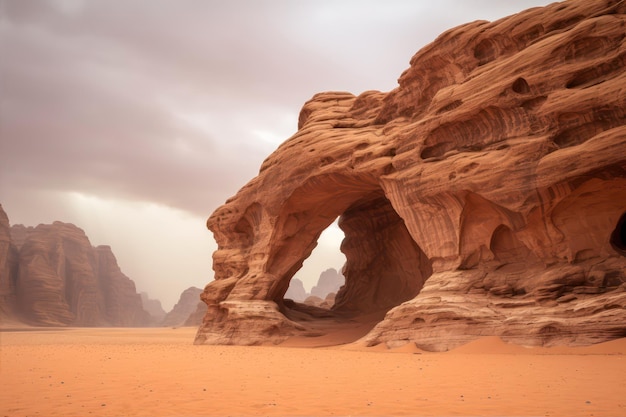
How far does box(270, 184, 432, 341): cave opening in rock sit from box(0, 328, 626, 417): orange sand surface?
11663 mm

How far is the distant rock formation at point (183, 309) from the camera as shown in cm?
12488

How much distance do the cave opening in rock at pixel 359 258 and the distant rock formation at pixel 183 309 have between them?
93774 mm

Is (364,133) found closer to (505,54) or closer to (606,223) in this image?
(505,54)

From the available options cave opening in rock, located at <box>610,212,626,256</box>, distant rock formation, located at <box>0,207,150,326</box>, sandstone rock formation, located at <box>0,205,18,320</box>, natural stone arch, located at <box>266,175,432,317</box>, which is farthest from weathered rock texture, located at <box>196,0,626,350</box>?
distant rock formation, located at <box>0,207,150,326</box>

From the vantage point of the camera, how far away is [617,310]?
12.3 m

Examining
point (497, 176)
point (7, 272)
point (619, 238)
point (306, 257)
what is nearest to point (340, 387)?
point (497, 176)

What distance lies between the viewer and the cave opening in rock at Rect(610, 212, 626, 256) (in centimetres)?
1433

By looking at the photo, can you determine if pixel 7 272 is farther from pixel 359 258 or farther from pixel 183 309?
pixel 359 258

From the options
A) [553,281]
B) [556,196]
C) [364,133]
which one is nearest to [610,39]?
[556,196]

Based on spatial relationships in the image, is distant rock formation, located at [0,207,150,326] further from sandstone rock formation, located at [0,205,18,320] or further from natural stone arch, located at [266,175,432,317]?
natural stone arch, located at [266,175,432,317]

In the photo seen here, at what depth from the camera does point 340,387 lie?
26.6 feet

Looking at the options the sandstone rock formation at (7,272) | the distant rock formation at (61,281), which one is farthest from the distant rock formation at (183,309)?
the sandstone rock formation at (7,272)

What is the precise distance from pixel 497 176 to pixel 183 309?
128m

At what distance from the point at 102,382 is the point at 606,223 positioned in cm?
1405
